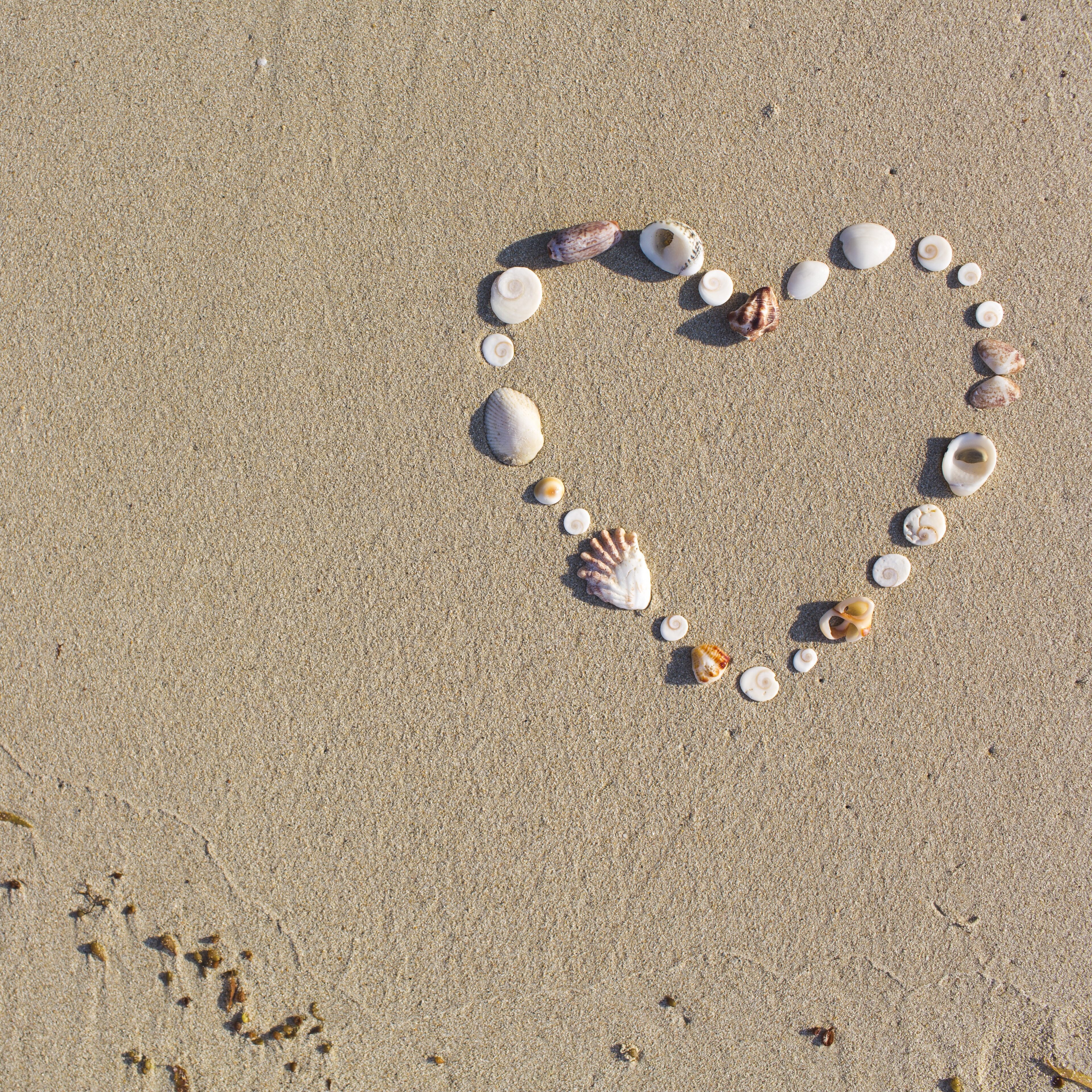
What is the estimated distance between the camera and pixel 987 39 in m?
2.51

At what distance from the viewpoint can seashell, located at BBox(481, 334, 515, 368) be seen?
2467 millimetres

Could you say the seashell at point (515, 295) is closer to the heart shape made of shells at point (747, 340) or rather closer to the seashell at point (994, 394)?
the heart shape made of shells at point (747, 340)

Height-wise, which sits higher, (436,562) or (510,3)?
(510,3)

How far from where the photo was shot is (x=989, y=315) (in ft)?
8.13

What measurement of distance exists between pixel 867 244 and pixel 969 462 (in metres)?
0.83

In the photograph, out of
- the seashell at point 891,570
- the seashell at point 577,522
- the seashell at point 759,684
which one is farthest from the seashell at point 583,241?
the seashell at point 759,684

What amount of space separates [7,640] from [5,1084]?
1.52 metres

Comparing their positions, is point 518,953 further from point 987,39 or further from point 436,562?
point 987,39

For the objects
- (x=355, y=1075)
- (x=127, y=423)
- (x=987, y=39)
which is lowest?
(x=355, y=1075)

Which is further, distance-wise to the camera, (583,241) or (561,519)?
(561,519)

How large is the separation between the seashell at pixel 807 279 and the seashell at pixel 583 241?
0.63m

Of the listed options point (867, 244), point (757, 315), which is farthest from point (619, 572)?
point (867, 244)

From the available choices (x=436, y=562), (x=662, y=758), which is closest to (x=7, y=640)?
(x=436, y=562)

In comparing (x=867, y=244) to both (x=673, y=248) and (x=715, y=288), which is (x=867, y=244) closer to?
(x=715, y=288)
